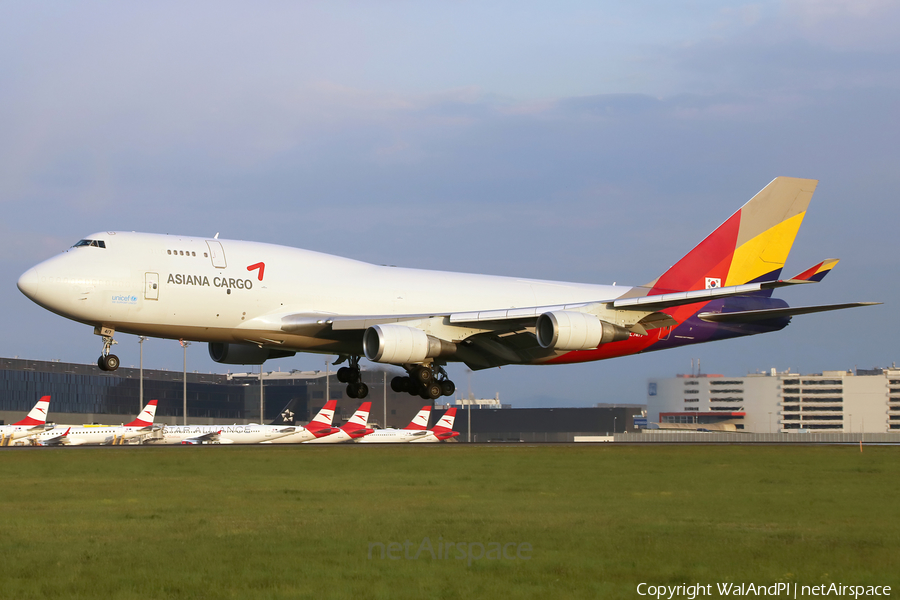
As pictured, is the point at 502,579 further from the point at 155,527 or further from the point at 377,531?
the point at 155,527

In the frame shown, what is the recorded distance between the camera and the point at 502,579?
16.1 meters

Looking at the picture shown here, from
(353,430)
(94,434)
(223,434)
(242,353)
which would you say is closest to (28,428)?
(94,434)

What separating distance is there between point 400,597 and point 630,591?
366 centimetres

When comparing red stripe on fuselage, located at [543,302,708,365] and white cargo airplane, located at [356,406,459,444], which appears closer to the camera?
red stripe on fuselage, located at [543,302,708,365]

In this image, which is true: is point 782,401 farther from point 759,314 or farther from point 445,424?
point 759,314

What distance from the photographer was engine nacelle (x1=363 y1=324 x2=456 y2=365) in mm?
33219

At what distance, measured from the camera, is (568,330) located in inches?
1344

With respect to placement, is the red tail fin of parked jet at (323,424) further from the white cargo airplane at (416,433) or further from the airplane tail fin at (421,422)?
the airplane tail fin at (421,422)

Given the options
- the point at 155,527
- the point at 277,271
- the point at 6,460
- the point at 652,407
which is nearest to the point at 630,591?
the point at 155,527

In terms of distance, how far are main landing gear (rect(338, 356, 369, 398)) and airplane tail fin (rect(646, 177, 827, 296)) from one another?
13563 millimetres

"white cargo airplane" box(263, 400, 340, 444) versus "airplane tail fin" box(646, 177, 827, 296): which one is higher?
"airplane tail fin" box(646, 177, 827, 296)

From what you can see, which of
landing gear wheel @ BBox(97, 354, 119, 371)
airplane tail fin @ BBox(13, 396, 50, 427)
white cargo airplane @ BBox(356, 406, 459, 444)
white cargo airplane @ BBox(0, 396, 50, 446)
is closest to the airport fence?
white cargo airplane @ BBox(356, 406, 459, 444)
